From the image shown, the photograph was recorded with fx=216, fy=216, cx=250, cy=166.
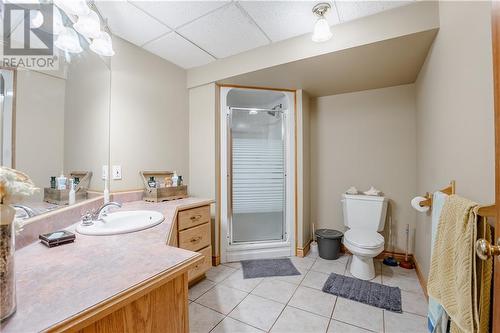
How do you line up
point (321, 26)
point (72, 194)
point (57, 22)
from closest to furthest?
1. point (57, 22)
2. point (72, 194)
3. point (321, 26)

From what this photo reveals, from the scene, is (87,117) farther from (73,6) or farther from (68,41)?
(73,6)

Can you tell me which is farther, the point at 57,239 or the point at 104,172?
the point at 104,172

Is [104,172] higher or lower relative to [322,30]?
lower

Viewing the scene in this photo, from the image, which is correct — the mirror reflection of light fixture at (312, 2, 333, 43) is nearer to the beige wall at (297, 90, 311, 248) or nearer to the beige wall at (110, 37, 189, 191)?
the beige wall at (297, 90, 311, 248)

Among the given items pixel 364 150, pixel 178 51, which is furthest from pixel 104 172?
pixel 364 150

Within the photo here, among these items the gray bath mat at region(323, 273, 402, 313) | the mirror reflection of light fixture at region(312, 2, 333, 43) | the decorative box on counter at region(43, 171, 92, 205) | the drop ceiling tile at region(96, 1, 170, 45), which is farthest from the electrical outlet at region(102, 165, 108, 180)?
the gray bath mat at region(323, 273, 402, 313)

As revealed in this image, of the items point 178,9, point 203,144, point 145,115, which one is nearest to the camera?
point 178,9

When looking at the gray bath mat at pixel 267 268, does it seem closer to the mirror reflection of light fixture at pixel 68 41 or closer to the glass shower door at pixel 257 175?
the glass shower door at pixel 257 175

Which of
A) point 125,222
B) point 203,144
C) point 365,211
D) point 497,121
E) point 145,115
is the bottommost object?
point 365,211

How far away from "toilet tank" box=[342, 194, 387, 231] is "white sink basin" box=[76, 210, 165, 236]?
6.82 ft

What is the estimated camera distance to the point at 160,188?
6.91 ft

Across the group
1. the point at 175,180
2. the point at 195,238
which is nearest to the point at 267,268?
the point at 195,238

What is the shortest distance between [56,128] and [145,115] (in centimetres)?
108

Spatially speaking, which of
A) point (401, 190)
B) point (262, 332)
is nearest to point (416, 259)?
point (401, 190)
